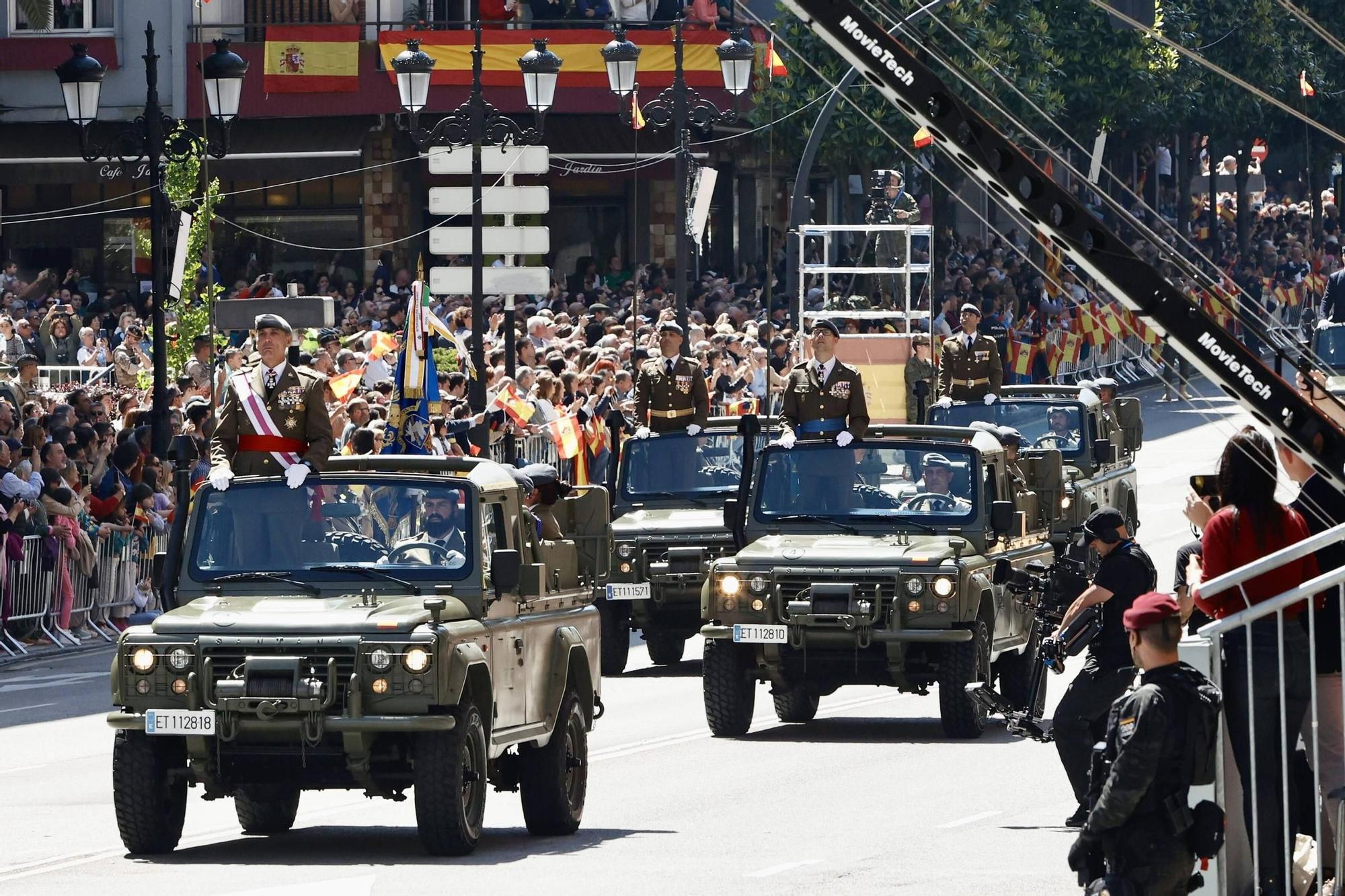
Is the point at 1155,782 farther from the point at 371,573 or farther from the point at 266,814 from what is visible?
the point at 266,814

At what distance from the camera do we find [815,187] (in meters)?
60.9

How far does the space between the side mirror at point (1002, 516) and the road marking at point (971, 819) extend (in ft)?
11.9

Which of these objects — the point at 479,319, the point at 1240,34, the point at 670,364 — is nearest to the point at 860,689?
the point at 670,364

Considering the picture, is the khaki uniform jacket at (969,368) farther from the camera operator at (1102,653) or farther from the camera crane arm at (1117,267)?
the camera crane arm at (1117,267)

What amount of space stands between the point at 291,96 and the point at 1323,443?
44.1m

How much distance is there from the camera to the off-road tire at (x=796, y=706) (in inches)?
772

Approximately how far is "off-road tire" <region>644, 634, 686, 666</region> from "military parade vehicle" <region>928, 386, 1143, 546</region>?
12.4 feet

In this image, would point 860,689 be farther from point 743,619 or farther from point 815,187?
point 815,187

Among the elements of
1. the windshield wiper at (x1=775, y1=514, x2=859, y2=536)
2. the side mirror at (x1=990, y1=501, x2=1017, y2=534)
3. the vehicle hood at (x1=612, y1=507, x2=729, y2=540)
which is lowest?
the vehicle hood at (x1=612, y1=507, x2=729, y2=540)

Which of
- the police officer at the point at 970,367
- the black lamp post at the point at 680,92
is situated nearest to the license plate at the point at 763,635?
the police officer at the point at 970,367

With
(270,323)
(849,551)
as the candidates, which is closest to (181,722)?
(270,323)

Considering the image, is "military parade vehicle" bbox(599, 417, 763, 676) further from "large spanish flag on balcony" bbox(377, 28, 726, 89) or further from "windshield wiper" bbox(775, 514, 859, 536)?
"large spanish flag on balcony" bbox(377, 28, 726, 89)

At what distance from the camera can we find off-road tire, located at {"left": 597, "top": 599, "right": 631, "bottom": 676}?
74.7 feet

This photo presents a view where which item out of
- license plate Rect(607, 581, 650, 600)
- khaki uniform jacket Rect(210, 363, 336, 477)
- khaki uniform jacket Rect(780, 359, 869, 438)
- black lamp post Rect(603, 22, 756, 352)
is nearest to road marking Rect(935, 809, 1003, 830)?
khaki uniform jacket Rect(210, 363, 336, 477)
